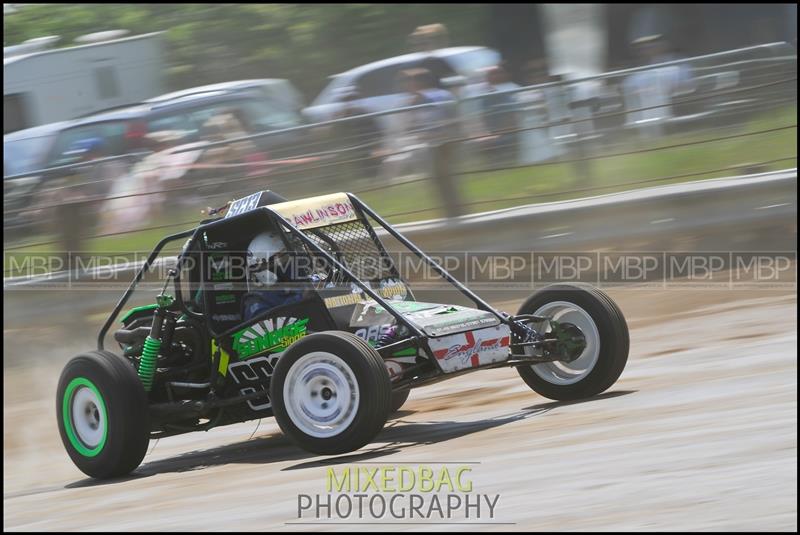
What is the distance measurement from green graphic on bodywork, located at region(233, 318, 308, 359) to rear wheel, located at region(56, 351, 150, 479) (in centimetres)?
59

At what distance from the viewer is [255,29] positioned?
14734mm

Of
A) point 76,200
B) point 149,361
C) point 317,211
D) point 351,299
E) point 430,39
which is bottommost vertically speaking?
point 149,361

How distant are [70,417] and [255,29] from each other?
8.99 meters

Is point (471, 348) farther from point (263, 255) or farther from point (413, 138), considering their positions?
point (413, 138)

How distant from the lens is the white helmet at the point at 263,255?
646 cm

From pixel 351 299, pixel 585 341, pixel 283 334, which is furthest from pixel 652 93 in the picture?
pixel 283 334

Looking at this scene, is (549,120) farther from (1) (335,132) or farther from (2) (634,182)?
(1) (335,132)

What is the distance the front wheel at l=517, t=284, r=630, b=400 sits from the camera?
6.50m

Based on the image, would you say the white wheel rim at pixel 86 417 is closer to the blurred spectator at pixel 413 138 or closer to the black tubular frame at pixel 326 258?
the black tubular frame at pixel 326 258

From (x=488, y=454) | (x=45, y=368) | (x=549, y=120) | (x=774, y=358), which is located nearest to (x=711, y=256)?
(x=549, y=120)

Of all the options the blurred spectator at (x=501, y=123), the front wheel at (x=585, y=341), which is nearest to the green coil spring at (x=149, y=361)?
the front wheel at (x=585, y=341)

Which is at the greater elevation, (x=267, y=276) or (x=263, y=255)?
(x=263, y=255)

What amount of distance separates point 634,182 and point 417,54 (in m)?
2.60

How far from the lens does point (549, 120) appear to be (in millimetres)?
9617
